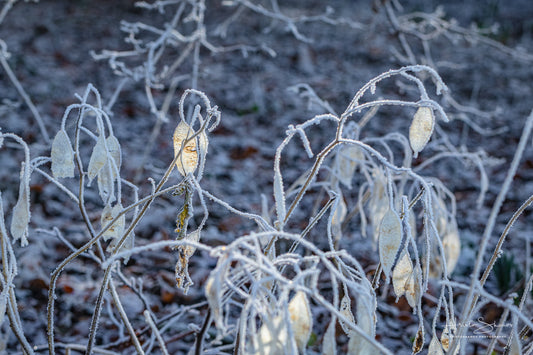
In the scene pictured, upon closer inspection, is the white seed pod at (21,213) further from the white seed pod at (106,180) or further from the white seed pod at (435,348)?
the white seed pod at (435,348)

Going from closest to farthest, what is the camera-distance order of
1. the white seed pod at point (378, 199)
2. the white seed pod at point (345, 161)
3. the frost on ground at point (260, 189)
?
the frost on ground at point (260, 189), the white seed pod at point (378, 199), the white seed pod at point (345, 161)

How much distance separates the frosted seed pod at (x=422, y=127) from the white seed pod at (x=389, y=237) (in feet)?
0.42

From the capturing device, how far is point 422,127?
88 cm

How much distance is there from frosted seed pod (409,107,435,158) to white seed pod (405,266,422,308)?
22 centimetres

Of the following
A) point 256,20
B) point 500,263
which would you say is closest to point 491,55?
point 256,20

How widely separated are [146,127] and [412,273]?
3.11 m

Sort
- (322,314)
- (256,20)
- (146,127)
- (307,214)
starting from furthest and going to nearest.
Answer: (256,20) → (146,127) → (307,214) → (322,314)

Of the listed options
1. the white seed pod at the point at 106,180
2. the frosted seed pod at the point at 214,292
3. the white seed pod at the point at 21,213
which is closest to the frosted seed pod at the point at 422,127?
the frosted seed pod at the point at 214,292

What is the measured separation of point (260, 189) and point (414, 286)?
2.06m

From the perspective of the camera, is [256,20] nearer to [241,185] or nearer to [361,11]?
[361,11]

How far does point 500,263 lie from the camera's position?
77.0 inches

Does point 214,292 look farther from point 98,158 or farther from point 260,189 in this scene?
point 260,189

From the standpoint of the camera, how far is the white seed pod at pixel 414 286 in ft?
2.93

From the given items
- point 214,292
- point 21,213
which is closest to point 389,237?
point 214,292
